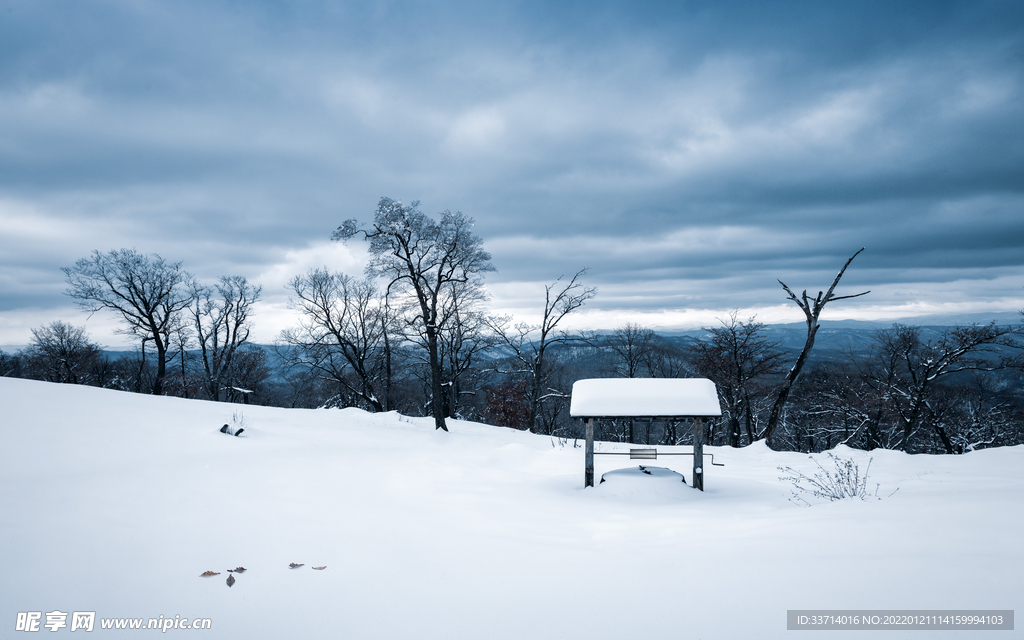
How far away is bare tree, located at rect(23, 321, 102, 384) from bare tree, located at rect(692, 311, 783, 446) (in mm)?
50060

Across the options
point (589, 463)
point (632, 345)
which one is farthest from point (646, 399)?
point (632, 345)

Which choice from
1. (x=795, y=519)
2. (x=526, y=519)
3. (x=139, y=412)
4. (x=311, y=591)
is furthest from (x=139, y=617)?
(x=139, y=412)

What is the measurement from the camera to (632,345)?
37.6 m

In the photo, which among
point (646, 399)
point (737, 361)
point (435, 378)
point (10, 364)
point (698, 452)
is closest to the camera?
point (646, 399)

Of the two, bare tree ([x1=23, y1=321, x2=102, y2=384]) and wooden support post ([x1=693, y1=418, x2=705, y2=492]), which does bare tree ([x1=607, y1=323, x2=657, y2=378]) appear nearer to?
wooden support post ([x1=693, y1=418, x2=705, y2=492])

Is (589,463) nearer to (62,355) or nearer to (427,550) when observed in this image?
(427,550)

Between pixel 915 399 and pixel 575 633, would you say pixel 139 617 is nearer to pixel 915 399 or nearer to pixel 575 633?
pixel 575 633

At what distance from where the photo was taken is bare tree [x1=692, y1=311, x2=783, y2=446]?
28031 mm

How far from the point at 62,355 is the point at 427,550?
2018 inches

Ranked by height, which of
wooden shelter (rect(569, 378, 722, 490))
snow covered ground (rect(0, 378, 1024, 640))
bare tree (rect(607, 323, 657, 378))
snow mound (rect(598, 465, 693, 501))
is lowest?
snow mound (rect(598, 465, 693, 501))

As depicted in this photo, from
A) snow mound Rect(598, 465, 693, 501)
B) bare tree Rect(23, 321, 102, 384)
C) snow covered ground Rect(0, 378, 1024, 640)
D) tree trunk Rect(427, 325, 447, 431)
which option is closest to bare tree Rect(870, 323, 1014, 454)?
snow covered ground Rect(0, 378, 1024, 640)

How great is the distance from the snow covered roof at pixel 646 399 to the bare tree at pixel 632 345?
23.0 meters

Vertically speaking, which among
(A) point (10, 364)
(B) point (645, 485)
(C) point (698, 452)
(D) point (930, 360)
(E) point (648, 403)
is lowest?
(B) point (645, 485)

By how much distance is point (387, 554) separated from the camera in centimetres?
559
